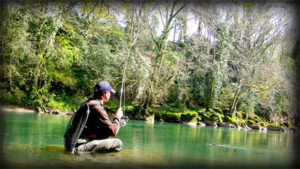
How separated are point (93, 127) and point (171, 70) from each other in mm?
15069

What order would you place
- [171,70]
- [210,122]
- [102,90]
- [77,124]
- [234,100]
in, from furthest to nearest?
1. [234,100]
2. [171,70]
3. [210,122]
4. [102,90]
5. [77,124]

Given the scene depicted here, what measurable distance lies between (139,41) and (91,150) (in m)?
15.8

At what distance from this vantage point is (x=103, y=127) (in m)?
3.95

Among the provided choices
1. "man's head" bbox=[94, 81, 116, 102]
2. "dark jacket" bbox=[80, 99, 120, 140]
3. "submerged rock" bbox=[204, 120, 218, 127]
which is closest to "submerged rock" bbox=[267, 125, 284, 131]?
"submerged rock" bbox=[204, 120, 218, 127]

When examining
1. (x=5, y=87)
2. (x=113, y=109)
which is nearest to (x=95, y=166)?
(x=5, y=87)

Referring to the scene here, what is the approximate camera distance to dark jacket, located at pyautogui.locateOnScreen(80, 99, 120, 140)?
3840mm

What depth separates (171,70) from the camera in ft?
61.6

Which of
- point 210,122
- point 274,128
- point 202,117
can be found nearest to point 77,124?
point 210,122

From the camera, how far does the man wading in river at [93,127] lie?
381cm

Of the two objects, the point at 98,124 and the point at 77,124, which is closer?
the point at 77,124

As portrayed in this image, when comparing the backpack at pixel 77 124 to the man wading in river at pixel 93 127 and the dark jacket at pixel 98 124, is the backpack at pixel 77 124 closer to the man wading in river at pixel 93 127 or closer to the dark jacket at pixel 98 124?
the man wading in river at pixel 93 127

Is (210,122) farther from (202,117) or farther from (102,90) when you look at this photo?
(102,90)

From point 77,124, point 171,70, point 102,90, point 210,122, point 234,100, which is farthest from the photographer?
point 234,100

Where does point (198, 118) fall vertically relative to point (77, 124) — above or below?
below
